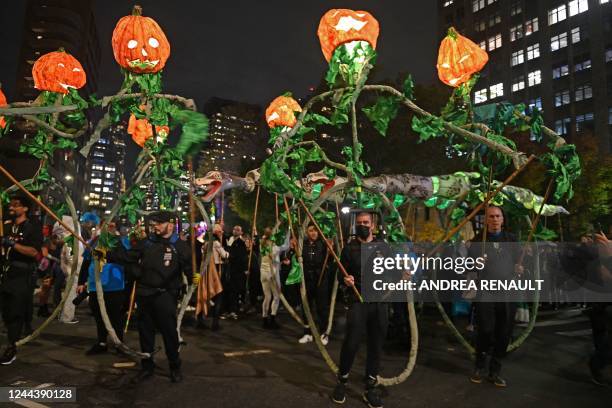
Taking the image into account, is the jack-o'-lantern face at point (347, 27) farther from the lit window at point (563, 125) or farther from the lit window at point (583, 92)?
the lit window at point (563, 125)

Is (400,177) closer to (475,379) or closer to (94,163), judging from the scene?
(475,379)

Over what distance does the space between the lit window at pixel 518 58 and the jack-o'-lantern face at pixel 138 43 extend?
60680mm

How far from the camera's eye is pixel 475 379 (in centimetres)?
563

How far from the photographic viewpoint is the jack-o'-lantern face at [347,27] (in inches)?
221

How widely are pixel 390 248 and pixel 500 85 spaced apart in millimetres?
61742

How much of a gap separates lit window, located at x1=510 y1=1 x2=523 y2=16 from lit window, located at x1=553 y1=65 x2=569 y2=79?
11.1m

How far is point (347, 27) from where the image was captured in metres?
5.62

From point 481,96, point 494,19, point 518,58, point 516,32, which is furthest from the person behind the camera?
point 481,96

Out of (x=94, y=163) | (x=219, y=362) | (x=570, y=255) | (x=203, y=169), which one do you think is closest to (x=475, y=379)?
(x=570, y=255)

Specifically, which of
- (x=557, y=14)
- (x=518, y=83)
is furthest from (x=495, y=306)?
(x=518, y=83)

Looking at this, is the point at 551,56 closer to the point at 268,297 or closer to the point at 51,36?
the point at 268,297

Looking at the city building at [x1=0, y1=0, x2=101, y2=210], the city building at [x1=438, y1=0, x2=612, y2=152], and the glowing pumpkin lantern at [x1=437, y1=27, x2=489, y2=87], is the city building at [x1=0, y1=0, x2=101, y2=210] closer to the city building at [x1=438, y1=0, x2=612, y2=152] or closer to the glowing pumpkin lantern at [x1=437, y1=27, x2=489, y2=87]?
the city building at [x1=438, y1=0, x2=612, y2=152]

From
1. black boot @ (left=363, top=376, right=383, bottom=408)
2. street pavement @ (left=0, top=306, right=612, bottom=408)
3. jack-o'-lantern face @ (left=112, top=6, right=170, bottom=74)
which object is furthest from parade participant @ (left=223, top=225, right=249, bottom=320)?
black boot @ (left=363, top=376, right=383, bottom=408)

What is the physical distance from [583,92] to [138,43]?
2139 inches
